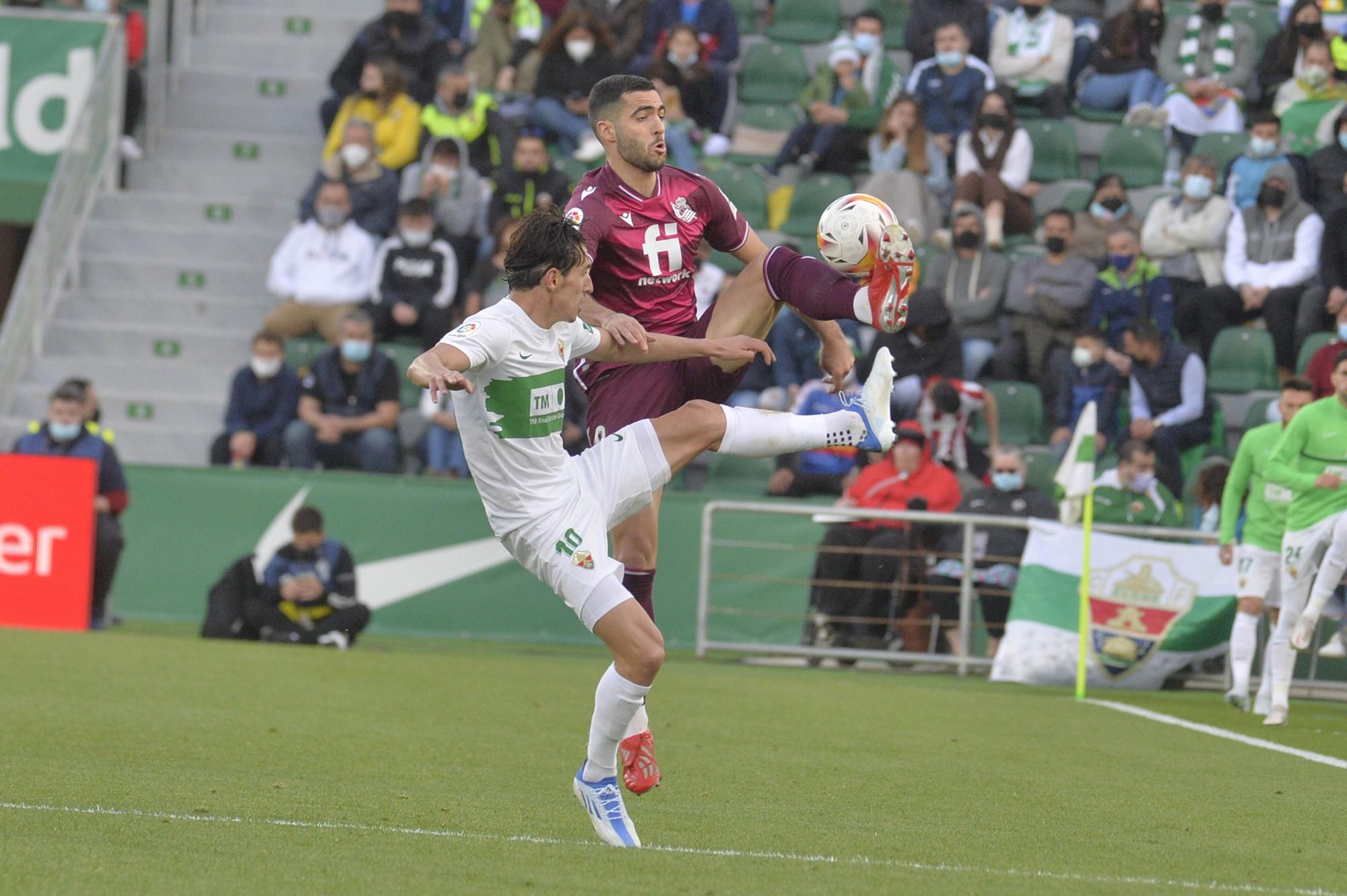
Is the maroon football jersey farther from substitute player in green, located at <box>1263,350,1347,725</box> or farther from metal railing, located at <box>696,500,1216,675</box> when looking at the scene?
metal railing, located at <box>696,500,1216,675</box>

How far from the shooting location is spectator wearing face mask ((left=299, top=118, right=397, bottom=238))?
1766 cm

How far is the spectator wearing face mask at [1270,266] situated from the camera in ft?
51.2

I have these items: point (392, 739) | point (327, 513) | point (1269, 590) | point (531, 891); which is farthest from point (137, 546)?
point (531, 891)

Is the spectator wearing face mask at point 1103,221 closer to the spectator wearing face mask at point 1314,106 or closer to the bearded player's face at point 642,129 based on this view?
the spectator wearing face mask at point 1314,106

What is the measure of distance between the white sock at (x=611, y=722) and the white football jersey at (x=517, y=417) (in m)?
0.61

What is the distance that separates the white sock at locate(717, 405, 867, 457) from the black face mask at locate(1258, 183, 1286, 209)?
407 inches

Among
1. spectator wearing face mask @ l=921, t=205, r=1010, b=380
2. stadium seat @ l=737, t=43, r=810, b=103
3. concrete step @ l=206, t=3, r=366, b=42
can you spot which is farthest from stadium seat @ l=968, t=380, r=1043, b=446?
concrete step @ l=206, t=3, r=366, b=42

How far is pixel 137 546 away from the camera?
14938 millimetres

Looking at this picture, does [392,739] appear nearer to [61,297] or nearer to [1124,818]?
[1124,818]

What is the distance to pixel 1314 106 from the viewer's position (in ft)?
55.4

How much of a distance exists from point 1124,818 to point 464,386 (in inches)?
112

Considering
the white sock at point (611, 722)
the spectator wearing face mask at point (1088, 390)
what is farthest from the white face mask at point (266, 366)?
the white sock at point (611, 722)

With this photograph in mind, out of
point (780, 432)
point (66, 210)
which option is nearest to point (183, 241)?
point (66, 210)

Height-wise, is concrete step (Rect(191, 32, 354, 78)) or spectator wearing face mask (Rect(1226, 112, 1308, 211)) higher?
concrete step (Rect(191, 32, 354, 78))
